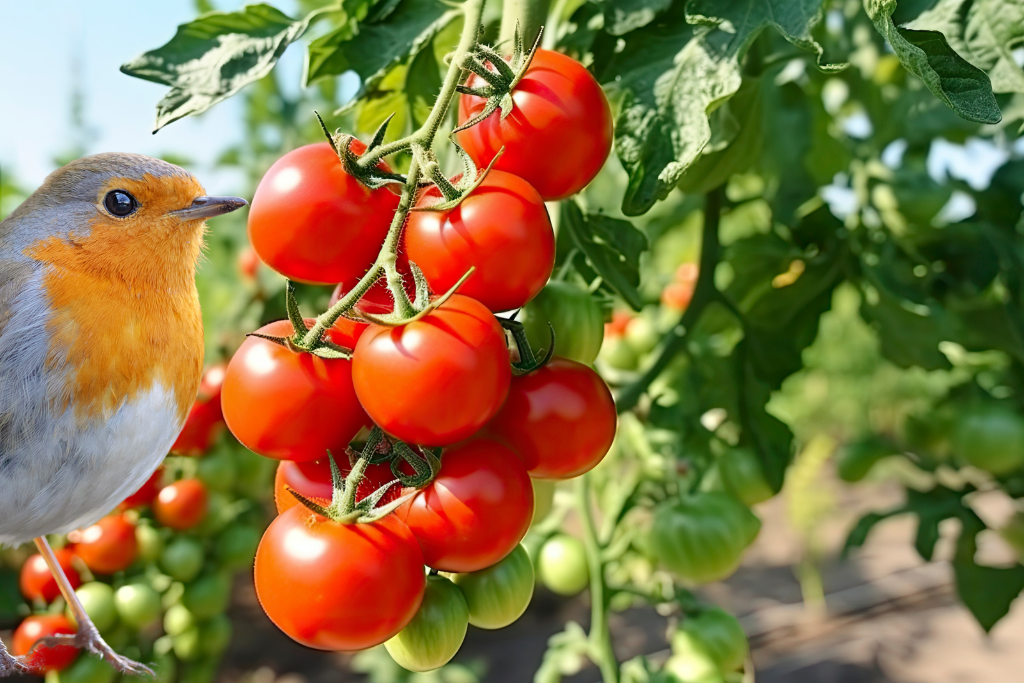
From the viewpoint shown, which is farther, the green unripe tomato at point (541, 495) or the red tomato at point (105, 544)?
the red tomato at point (105, 544)

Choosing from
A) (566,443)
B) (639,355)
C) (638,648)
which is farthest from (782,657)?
(566,443)

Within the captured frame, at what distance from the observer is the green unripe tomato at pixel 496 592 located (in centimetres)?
44

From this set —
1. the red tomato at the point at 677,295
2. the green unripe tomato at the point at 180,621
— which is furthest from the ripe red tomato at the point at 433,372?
the red tomato at the point at 677,295

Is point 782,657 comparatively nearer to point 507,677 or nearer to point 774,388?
point 507,677

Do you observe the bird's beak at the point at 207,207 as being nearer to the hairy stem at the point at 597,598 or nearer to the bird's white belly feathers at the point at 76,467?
the bird's white belly feathers at the point at 76,467

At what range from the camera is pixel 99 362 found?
0.42 m

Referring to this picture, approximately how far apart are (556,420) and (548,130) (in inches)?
6.4

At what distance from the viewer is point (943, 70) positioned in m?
0.41

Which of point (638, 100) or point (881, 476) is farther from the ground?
point (638, 100)

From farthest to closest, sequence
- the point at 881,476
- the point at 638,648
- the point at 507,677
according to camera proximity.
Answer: the point at 881,476
the point at 638,648
the point at 507,677

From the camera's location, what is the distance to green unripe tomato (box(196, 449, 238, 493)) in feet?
2.62

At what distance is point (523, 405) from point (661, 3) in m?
0.29

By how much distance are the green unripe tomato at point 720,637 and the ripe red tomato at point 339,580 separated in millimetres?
498

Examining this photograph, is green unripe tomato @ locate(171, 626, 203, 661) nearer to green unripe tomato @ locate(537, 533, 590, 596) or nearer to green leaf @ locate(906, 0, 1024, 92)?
green unripe tomato @ locate(537, 533, 590, 596)
